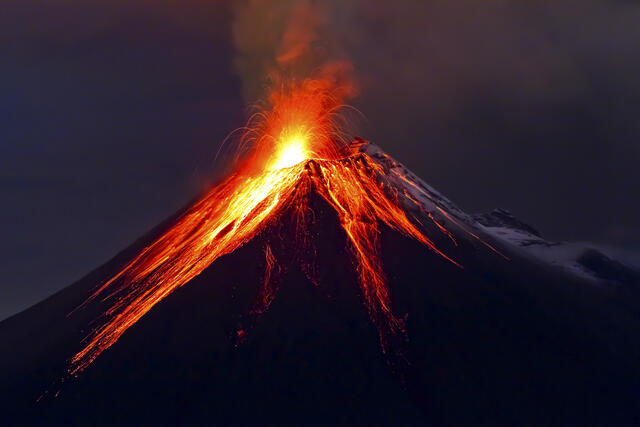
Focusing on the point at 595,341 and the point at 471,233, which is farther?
the point at 471,233

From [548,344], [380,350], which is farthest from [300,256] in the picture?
[548,344]

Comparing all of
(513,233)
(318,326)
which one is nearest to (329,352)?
(318,326)

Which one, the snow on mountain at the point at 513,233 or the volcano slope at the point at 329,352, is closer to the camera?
the volcano slope at the point at 329,352

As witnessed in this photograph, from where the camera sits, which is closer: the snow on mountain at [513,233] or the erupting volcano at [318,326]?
the erupting volcano at [318,326]

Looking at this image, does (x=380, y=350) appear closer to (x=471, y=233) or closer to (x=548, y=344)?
(x=548, y=344)

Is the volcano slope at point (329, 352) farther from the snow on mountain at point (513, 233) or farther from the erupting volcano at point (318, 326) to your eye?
the snow on mountain at point (513, 233)

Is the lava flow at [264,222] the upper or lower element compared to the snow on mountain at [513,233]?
lower

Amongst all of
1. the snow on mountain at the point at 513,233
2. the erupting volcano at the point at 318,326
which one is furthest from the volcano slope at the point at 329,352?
the snow on mountain at the point at 513,233

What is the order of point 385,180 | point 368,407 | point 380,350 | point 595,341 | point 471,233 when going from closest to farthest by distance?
1. point 368,407
2. point 380,350
3. point 595,341
4. point 385,180
5. point 471,233

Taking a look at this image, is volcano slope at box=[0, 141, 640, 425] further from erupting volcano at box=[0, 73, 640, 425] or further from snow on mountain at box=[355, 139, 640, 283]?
snow on mountain at box=[355, 139, 640, 283]

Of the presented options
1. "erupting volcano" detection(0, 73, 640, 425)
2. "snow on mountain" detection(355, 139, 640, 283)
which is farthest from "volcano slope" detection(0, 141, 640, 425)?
"snow on mountain" detection(355, 139, 640, 283)
